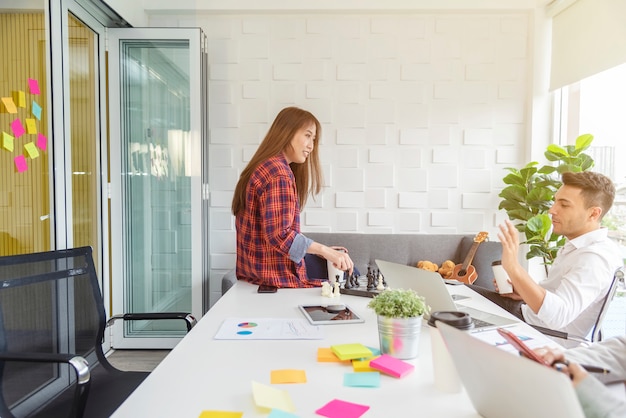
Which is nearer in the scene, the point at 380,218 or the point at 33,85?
the point at 33,85

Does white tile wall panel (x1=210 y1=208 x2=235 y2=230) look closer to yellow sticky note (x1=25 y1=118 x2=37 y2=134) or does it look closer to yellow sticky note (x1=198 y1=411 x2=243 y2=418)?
yellow sticky note (x1=25 y1=118 x2=37 y2=134)

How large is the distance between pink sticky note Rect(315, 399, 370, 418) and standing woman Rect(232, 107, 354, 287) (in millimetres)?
1027

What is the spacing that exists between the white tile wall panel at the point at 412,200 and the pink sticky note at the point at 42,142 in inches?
99.2

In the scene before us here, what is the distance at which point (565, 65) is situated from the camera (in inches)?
141

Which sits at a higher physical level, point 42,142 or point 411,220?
point 42,142

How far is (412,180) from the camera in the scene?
392 cm

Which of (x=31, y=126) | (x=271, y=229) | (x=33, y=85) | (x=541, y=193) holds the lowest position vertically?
(x=271, y=229)

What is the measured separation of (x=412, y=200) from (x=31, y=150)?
268 cm

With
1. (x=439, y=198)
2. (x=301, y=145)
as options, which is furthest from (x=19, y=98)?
(x=439, y=198)

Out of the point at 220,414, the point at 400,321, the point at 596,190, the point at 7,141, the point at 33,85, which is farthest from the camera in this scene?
the point at 33,85

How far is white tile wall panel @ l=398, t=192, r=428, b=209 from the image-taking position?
3926 millimetres

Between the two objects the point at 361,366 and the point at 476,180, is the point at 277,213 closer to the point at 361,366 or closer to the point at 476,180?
the point at 361,366

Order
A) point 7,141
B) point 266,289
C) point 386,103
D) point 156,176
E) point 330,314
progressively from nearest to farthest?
point 330,314 → point 266,289 → point 7,141 → point 156,176 → point 386,103

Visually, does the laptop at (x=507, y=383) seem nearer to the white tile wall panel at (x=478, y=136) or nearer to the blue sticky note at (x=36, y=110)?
the blue sticky note at (x=36, y=110)
